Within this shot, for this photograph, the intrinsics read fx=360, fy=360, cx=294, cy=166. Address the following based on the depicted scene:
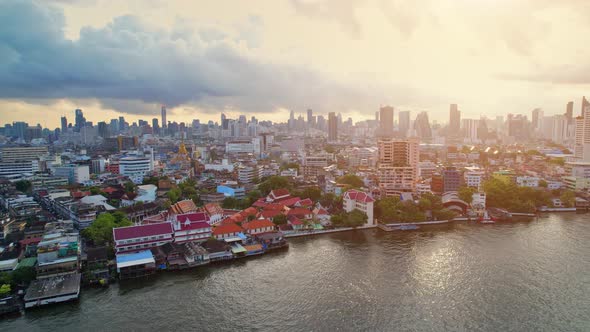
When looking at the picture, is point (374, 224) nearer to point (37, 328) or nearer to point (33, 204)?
point (37, 328)

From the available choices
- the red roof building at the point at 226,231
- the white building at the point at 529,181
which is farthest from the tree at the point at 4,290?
the white building at the point at 529,181

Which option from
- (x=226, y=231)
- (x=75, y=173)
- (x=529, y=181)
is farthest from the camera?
(x=75, y=173)

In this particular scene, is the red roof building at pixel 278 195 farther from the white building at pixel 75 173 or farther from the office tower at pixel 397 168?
the white building at pixel 75 173

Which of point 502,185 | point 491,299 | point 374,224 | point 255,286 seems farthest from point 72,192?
point 502,185

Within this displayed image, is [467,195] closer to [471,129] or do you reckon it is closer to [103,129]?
[471,129]

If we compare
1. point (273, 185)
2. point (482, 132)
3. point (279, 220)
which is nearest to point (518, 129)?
point (482, 132)

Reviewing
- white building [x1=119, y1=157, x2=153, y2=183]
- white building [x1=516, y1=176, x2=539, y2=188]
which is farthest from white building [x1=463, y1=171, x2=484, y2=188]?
white building [x1=119, y1=157, x2=153, y2=183]

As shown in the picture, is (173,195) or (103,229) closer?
(103,229)
